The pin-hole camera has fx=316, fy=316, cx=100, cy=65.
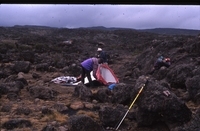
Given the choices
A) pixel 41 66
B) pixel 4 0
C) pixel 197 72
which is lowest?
pixel 41 66

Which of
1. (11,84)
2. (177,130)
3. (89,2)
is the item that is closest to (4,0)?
(89,2)

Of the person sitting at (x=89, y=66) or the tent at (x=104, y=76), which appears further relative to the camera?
the tent at (x=104, y=76)

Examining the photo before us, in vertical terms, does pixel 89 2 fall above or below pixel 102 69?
above

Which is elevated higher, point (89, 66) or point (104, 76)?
point (89, 66)

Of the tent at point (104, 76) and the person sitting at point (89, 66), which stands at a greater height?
the person sitting at point (89, 66)

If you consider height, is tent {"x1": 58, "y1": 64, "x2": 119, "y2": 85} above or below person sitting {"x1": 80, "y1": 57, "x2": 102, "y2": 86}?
below

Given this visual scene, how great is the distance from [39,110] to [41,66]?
7535 mm

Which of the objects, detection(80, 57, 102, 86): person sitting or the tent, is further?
the tent

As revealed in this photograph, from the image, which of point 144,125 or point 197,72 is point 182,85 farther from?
point 144,125

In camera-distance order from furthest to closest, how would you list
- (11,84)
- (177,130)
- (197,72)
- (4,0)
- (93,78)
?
(93,78) → (11,84) → (197,72) → (177,130) → (4,0)

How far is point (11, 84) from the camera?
9.07 meters

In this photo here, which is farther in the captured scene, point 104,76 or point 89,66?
point 104,76

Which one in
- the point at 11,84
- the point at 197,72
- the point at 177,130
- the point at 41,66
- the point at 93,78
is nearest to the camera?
the point at 177,130

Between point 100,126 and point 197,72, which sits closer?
point 100,126
